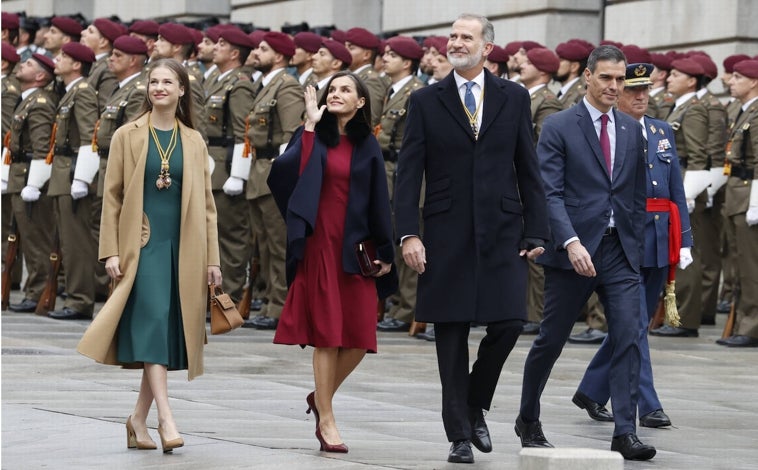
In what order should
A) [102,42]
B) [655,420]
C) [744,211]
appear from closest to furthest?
[655,420] → [744,211] → [102,42]

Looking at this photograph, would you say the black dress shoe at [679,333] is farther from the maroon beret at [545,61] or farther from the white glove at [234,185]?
the white glove at [234,185]

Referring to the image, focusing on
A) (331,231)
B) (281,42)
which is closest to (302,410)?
(331,231)

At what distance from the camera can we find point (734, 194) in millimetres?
15312

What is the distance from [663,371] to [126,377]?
376 cm

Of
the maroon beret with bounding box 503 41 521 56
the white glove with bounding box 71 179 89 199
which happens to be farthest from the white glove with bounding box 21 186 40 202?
the maroon beret with bounding box 503 41 521 56

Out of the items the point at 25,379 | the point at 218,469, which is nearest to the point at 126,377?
the point at 25,379

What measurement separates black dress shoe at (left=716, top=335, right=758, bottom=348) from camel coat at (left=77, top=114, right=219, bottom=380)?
6981 millimetres

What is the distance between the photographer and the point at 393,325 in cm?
1585

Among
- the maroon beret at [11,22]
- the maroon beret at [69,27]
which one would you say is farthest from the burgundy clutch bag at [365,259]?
the maroon beret at [11,22]

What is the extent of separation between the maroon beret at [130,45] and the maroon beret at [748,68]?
4897 millimetres

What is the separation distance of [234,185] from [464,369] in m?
7.62

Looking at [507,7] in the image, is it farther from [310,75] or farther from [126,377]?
[126,377]

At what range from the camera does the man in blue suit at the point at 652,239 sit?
33.7 feet

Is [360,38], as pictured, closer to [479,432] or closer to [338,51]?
[338,51]
